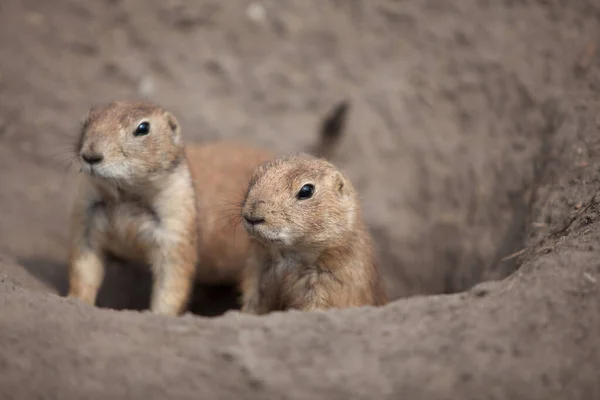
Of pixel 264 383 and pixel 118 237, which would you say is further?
pixel 118 237

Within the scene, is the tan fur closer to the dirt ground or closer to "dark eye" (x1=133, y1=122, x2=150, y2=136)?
"dark eye" (x1=133, y1=122, x2=150, y2=136)

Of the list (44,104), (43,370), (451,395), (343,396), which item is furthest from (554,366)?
(44,104)

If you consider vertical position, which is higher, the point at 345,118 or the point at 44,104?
the point at 44,104

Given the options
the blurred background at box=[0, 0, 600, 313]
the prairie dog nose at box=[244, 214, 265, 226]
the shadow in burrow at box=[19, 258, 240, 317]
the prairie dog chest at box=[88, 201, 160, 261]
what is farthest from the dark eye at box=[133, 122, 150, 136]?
the blurred background at box=[0, 0, 600, 313]

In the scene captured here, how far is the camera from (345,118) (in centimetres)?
661

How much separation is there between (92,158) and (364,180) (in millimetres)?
3403

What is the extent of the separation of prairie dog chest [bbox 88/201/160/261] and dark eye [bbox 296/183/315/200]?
1391 mm

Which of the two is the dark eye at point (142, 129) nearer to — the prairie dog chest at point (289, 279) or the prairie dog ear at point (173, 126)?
the prairie dog ear at point (173, 126)

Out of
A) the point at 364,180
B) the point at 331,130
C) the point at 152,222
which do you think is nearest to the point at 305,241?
the point at 152,222

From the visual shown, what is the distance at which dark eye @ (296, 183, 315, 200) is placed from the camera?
15.1 ft

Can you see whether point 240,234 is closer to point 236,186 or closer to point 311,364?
point 236,186

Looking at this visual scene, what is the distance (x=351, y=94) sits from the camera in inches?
302

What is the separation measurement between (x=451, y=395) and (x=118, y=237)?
317 centimetres

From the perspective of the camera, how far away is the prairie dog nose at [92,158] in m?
4.77
